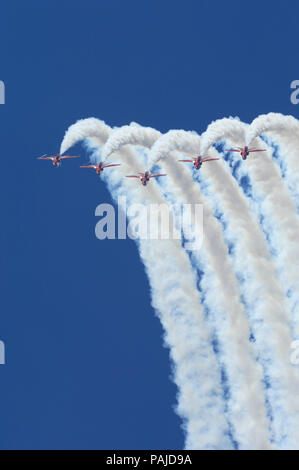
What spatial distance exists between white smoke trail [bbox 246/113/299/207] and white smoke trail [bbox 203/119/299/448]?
5.47 feet

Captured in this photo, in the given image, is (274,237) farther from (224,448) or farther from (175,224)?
(224,448)

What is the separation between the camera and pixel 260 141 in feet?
388

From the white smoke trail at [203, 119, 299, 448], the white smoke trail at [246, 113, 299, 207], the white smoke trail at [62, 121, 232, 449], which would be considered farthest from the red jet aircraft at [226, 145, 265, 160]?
the white smoke trail at [62, 121, 232, 449]

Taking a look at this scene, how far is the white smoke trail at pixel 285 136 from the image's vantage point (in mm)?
114812

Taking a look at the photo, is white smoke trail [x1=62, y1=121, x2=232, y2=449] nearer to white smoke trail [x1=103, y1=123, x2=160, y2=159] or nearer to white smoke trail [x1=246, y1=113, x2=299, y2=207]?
white smoke trail [x1=103, y1=123, x2=160, y2=159]

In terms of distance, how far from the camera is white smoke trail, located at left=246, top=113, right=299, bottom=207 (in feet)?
377

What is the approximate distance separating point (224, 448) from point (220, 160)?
96.1ft

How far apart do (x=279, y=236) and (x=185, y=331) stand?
1416 cm

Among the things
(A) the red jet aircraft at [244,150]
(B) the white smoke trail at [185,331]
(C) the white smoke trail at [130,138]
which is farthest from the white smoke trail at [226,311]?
(A) the red jet aircraft at [244,150]

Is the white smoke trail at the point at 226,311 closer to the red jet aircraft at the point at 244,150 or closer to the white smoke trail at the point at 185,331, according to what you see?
the white smoke trail at the point at 185,331

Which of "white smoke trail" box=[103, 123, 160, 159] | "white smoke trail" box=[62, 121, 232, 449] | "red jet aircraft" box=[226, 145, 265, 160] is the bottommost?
"white smoke trail" box=[62, 121, 232, 449]

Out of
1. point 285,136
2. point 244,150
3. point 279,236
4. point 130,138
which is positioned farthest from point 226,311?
point 130,138

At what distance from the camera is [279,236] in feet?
380
